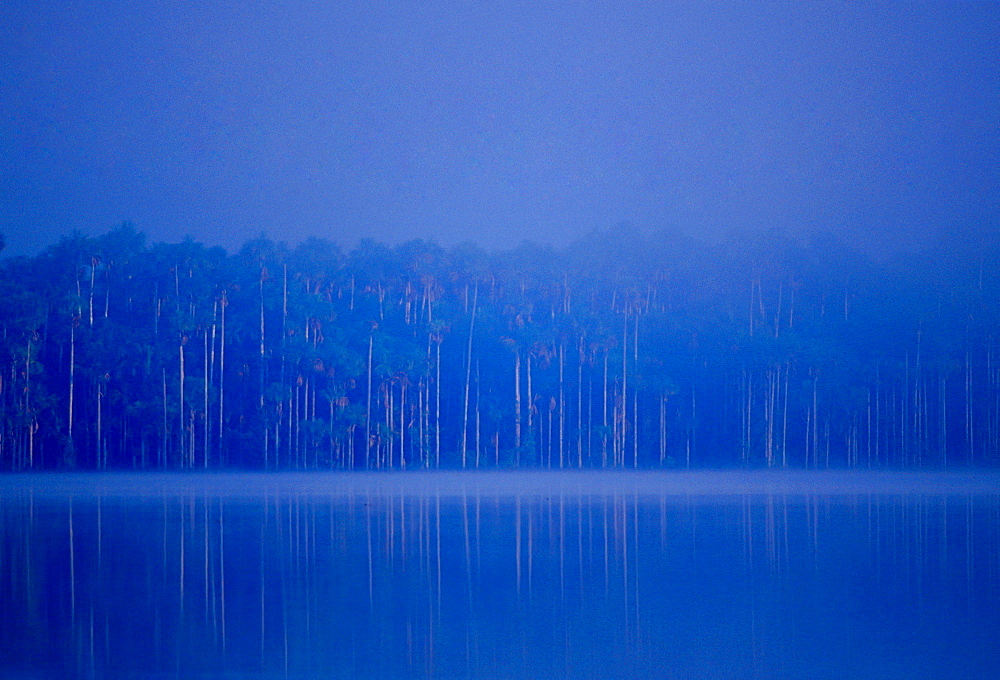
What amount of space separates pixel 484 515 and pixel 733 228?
5482 cm

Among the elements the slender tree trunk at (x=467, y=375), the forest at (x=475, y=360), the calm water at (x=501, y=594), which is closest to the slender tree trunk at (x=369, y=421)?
the forest at (x=475, y=360)

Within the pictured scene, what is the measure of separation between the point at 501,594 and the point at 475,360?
1532 inches

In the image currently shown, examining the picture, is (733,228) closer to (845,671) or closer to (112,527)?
(112,527)

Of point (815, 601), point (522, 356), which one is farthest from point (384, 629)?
point (522, 356)

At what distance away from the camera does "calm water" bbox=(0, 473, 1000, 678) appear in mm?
6314

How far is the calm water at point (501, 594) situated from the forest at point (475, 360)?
23.9 m

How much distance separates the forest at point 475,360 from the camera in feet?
131

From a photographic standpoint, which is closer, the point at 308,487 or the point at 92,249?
the point at 308,487

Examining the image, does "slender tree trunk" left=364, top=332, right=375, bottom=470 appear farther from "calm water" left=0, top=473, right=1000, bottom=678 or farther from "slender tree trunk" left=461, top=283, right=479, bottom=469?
"calm water" left=0, top=473, right=1000, bottom=678

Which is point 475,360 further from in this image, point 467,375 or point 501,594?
point 501,594

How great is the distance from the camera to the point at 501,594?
8.56 meters

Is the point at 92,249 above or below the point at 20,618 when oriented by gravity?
above

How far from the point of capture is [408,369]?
135ft

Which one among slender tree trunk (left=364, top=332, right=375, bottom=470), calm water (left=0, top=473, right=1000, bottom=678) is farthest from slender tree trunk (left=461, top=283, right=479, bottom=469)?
calm water (left=0, top=473, right=1000, bottom=678)
